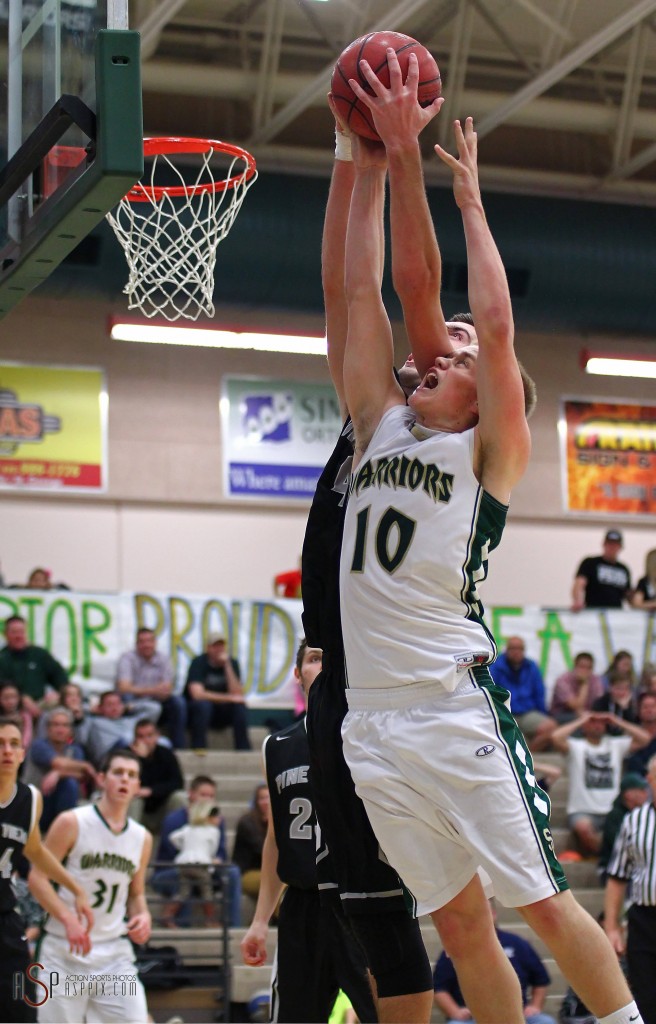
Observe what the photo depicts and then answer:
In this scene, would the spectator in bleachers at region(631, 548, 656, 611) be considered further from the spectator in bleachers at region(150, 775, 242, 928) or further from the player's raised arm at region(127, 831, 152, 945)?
the player's raised arm at region(127, 831, 152, 945)

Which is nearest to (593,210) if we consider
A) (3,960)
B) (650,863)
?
(650,863)

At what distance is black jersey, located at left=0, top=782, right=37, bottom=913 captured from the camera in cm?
741

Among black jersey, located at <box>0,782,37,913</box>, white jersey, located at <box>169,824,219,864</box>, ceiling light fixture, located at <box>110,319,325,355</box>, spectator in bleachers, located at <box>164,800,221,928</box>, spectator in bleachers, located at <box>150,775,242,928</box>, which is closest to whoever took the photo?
black jersey, located at <box>0,782,37,913</box>

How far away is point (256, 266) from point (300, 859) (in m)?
10.2

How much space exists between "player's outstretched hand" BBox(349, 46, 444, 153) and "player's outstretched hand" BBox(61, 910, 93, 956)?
5.10 m

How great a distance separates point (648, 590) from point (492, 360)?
13498mm

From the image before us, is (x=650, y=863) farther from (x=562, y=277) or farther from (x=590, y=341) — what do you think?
(x=590, y=341)

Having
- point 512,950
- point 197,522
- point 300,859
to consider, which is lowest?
point 512,950

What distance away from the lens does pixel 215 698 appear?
48.2ft

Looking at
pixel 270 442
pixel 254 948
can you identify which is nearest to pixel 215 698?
pixel 270 442

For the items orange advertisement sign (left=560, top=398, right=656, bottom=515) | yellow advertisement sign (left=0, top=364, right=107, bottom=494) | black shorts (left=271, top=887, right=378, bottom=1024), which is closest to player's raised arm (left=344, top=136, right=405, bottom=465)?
black shorts (left=271, top=887, right=378, bottom=1024)

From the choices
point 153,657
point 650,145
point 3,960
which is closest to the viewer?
point 3,960

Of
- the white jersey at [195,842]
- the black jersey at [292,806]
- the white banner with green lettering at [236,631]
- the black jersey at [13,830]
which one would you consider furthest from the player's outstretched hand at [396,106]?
the white banner with green lettering at [236,631]

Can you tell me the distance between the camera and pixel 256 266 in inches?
606
